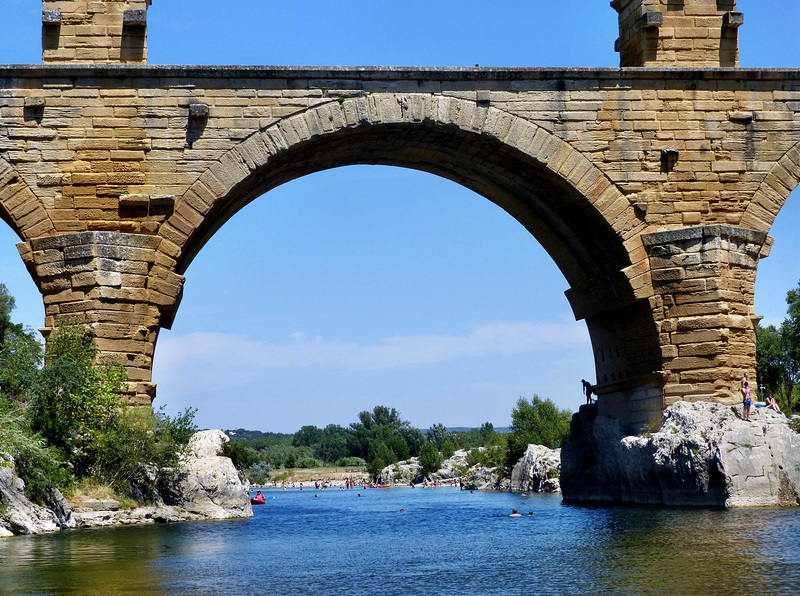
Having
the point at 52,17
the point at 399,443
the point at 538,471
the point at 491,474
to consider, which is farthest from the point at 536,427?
the point at 52,17

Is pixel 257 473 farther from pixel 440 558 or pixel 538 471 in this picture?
pixel 440 558

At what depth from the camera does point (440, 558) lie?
11.9 metres

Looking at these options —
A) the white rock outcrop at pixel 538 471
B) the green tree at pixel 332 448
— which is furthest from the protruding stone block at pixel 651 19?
the green tree at pixel 332 448

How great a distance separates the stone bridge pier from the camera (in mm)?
15453

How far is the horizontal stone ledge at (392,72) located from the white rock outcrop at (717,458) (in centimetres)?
523

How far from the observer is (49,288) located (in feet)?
50.4

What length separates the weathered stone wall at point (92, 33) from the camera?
1605cm

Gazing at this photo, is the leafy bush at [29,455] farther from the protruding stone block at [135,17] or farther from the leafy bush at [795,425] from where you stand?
the leafy bush at [795,425]

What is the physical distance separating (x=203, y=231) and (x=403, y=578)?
8301 millimetres

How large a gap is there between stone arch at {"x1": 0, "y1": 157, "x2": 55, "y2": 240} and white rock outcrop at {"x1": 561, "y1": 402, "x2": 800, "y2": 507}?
9649mm

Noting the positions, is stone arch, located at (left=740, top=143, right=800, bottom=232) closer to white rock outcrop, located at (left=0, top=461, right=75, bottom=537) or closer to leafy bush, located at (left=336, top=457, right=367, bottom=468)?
white rock outcrop, located at (left=0, top=461, right=75, bottom=537)

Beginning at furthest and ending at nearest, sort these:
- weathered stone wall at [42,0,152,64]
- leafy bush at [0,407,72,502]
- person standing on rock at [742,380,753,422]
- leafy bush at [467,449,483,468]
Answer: leafy bush at [467,449,483,468] < weathered stone wall at [42,0,152,64] < person standing on rock at [742,380,753,422] < leafy bush at [0,407,72,502]

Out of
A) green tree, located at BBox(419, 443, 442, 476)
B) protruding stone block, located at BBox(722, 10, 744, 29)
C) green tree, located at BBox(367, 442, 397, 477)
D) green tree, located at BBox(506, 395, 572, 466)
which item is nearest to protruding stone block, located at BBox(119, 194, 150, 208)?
protruding stone block, located at BBox(722, 10, 744, 29)

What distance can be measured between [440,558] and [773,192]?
8.62m
